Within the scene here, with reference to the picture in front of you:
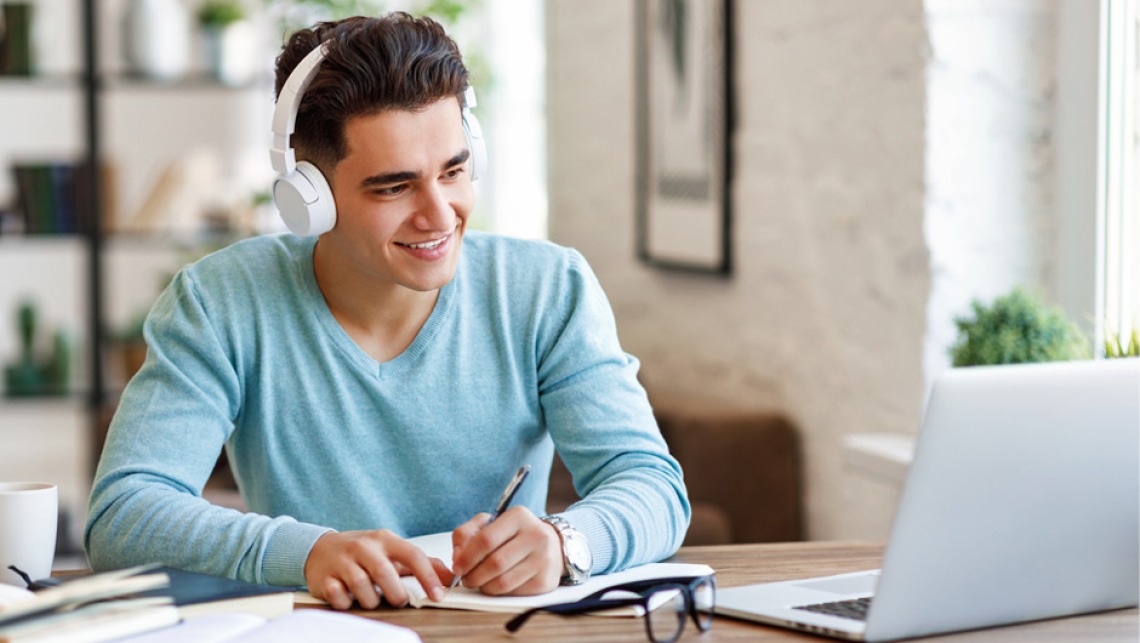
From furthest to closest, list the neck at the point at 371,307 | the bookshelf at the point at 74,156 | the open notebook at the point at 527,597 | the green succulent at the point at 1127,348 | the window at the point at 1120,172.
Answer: the bookshelf at the point at 74,156 < the window at the point at 1120,172 < the green succulent at the point at 1127,348 < the neck at the point at 371,307 < the open notebook at the point at 527,597

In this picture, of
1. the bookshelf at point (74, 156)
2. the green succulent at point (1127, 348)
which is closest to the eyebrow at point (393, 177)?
the green succulent at point (1127, 348)

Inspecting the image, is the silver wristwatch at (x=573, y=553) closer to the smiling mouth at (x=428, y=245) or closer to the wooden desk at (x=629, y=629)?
the wooden desk at (x=629, y=629)

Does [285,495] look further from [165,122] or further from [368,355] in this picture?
[165,122]

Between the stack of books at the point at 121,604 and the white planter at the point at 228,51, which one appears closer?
the stack of books at the point at 121,604

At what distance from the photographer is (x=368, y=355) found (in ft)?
5.96

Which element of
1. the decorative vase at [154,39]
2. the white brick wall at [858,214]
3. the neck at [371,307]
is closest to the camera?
the neck at [371,307]

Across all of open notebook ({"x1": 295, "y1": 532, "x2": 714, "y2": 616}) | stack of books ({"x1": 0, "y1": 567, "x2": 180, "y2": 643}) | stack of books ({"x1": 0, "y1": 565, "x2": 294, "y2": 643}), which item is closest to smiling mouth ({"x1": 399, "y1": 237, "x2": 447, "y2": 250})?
open notebook ({"x1": 295, "y1": 532, "x2": 714, "y2": 616})

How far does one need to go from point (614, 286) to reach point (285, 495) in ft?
8.40

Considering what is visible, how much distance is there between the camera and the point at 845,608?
52.6 inches

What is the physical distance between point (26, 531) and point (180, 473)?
22cm

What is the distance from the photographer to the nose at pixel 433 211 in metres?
1.69

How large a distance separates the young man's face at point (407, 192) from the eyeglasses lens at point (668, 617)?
520 mm

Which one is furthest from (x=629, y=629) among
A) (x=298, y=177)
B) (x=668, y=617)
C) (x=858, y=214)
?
(x=858, y=214)

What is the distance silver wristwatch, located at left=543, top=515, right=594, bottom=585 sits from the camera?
145 cm
